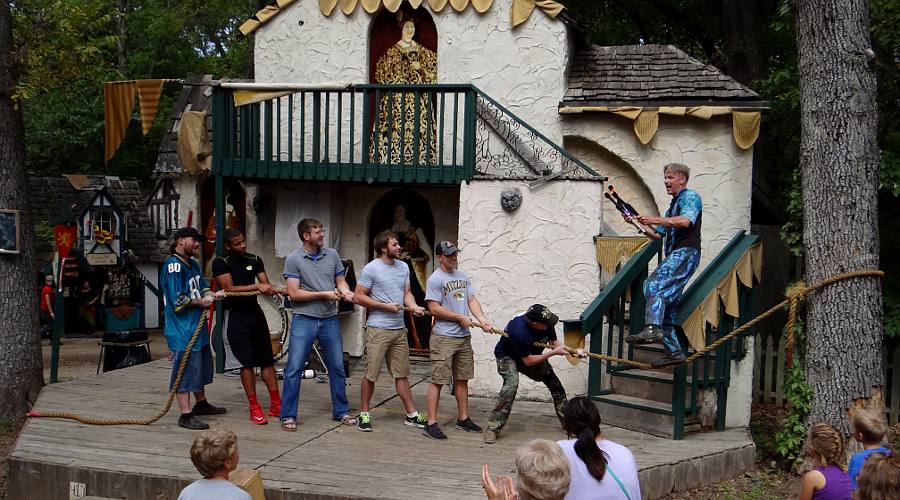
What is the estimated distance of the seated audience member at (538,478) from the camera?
11.8ft

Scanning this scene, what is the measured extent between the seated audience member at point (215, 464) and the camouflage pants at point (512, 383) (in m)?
3.59

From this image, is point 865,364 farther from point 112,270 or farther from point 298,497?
point 112,270

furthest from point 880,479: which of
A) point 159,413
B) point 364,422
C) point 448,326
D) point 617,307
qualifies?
point 159,413

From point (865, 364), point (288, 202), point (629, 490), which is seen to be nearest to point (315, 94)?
point (288, 202)

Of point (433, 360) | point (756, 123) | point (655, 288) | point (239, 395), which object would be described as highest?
point (756, 123)

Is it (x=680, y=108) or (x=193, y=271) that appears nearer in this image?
(x=193, y=271)

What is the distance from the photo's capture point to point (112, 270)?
20.7 metres

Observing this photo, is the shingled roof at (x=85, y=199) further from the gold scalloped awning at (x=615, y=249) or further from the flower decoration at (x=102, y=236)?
the gold scalloped awning at (x=615, y=249)

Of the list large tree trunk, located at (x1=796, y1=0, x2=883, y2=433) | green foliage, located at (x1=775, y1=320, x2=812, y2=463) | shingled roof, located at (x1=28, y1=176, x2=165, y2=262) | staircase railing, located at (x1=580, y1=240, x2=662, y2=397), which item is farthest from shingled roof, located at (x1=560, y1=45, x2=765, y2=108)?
shingled roof, located at (x1=28, y1=176, x2=165, y2=262)

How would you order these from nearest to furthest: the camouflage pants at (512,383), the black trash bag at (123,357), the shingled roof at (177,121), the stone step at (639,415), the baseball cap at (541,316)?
the baseball cap at (541,316)
the camouflage pants at (512,383)
the stone step at (639,415)
the black trash bag at (123,357)
the shingled roof at (177,121)

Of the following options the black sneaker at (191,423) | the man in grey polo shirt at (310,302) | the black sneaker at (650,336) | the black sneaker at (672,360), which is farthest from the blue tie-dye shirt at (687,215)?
the black sneaker at (191,423)

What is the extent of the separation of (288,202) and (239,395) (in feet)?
9.90

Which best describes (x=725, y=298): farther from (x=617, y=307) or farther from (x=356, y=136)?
(x=356, y=136)

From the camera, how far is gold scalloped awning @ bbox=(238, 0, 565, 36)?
10734 millimetres
